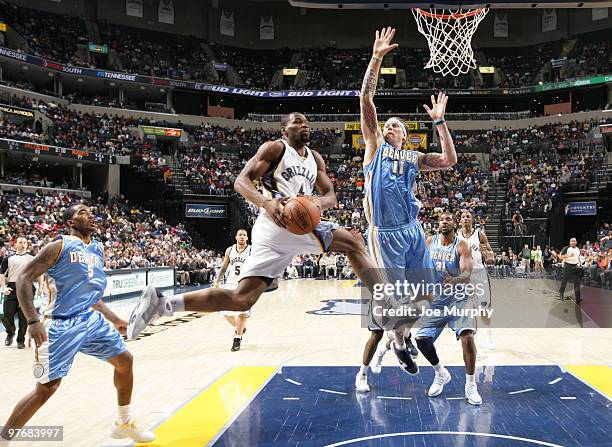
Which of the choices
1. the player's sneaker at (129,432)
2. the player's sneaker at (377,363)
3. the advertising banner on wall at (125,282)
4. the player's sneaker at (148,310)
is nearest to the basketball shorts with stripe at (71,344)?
the player's sneaker at (148,310)

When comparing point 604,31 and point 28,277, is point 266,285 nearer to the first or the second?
point 28,277

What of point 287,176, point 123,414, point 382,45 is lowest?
point 123,414

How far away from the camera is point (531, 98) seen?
3597 centimetres

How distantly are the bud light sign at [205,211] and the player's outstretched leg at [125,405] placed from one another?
2289 cm

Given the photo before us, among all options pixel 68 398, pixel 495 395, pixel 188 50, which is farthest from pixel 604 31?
pixel 68 398

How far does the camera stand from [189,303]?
4023mm

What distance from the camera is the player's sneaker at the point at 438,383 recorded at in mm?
5852

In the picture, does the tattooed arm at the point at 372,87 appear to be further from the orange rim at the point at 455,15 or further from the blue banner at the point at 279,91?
the blue banner at the point at 279,91

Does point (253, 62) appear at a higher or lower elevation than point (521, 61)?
higher

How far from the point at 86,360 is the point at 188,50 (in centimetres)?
3249

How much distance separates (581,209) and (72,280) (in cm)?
2399

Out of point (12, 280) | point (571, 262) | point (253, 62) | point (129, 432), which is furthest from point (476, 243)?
→ point (253, 62)

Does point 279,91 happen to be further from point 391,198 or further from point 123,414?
point 123,414

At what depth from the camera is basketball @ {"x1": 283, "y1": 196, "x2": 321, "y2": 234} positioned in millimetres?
3895
